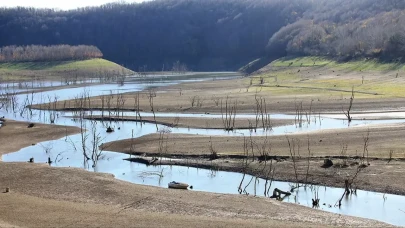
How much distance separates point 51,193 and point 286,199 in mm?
10264

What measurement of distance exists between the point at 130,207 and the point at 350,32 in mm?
109460

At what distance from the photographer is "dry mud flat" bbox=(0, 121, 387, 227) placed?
18.6m

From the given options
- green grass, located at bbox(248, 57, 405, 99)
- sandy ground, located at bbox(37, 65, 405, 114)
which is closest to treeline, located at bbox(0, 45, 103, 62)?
green grass, located at bbox(248, 57, 405, 99)

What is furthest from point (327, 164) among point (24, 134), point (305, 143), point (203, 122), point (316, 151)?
point (24, 134)

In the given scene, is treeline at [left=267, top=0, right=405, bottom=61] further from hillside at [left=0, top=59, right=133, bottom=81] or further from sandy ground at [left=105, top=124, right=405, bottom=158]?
sandy ground at [left=105, top=124, right=405, bottom=158]

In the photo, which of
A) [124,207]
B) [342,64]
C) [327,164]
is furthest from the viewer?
[342,64]

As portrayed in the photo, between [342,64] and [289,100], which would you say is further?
[342,64]

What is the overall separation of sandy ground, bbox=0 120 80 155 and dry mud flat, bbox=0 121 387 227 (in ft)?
38.6

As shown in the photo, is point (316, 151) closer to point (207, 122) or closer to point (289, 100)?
point (207, 122)

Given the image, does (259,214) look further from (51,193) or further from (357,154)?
(357,154)

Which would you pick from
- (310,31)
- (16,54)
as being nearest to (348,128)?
(310,31)

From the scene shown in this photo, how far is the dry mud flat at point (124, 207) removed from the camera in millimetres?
18625

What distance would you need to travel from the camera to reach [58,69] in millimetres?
150750

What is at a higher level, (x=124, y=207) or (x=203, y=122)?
(x=203, y=122)
